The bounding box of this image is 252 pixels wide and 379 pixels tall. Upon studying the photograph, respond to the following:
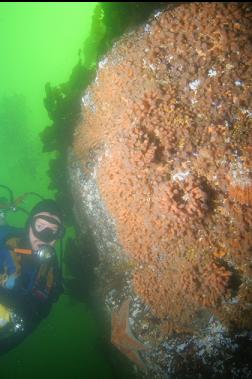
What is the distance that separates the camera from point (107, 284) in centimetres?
534

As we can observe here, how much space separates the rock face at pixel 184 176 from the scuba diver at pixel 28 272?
276cm

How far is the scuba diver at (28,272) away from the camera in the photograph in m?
5.94

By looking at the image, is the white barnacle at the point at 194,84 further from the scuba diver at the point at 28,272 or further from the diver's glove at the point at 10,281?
the diver's glove at the point at 10,281

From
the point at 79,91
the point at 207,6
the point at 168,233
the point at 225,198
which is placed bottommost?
the point at 168,233

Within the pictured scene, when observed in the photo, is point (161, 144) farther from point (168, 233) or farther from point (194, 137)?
point (168, 233)

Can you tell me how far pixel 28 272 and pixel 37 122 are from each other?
16196 millimetres

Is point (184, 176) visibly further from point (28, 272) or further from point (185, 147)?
point (28, 272)

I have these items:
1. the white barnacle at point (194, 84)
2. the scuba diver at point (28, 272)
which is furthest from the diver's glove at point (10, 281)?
the white barnacle at point (194, 84)

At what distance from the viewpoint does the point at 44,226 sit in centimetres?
662

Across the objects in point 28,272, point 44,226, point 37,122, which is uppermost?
point 44,226

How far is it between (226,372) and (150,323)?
1179 millimetres

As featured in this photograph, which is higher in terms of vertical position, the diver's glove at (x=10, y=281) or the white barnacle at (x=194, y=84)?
the white barnacle at (x=194, y=84)

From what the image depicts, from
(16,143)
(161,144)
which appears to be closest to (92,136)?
(161,144)

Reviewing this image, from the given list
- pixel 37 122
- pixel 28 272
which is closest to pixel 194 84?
pixel 28 272
